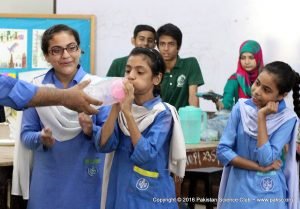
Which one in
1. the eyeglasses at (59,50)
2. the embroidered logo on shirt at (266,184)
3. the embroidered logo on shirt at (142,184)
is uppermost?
the eyeglasses at (59,50)

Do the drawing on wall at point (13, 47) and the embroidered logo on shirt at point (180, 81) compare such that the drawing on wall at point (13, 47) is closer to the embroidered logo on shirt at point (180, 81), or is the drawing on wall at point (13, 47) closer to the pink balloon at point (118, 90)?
the embroidered logo on shirt at point (180, 81)

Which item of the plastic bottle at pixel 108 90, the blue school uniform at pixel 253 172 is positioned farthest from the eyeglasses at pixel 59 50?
the blue school uniform at pixel 253 172

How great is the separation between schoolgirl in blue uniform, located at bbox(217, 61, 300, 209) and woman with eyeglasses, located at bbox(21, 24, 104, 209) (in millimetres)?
634

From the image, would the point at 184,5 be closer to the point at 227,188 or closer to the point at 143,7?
the point at 143,7

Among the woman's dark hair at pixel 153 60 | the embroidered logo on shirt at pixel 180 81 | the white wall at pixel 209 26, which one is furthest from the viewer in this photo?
the white wall at pixel 209 26

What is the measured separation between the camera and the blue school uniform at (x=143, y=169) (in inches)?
82.5

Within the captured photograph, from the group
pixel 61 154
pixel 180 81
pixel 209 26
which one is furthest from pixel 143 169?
pixel 209 26

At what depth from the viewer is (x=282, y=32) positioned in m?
4.48

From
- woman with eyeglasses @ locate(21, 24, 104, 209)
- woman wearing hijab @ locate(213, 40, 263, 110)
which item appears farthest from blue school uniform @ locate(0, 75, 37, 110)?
woman wearing hijab @ locate(213, 40, 263, 110)

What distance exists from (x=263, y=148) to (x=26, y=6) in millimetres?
3770

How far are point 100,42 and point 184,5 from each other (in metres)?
0.94

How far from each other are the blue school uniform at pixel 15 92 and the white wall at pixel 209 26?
293 cm

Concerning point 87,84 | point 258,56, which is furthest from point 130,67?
point 258,56

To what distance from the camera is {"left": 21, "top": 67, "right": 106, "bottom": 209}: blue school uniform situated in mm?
2312
